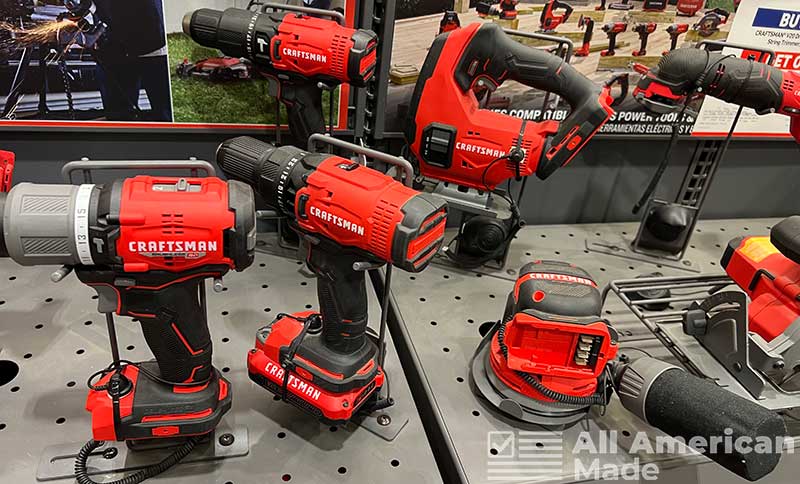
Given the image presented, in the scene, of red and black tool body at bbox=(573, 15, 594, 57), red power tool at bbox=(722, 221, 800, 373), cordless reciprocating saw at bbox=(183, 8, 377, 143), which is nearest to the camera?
red power tool at bbox=(722, 221, 800, 373)

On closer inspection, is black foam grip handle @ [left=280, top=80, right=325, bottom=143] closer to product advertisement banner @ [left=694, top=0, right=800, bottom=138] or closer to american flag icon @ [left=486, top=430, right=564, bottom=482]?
american flag icon @ [left=486, top=430, right=564, bottom=482]

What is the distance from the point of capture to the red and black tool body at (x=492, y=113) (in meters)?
1.43

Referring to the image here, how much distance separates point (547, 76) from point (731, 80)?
54cm

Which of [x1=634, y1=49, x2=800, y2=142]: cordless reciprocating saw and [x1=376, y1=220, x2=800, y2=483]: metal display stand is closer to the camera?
[x1=376, y1=220, x2=800, y2=483]: metal display stand

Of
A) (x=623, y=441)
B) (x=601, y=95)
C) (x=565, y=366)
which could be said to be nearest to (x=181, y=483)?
(x=565, y=366)

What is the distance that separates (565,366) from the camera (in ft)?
3.72

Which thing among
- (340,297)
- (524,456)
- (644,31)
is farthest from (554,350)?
(644,31)

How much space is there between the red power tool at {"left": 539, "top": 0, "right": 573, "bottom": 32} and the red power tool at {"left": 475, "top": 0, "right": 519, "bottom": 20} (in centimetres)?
10

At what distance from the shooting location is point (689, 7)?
1732 mm

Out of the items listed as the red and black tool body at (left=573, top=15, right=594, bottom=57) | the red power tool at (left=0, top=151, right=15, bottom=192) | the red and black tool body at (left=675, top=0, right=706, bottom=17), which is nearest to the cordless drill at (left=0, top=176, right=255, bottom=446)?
the red power tool at (left=0, top=151, right=15, bottom=192)

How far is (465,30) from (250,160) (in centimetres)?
70

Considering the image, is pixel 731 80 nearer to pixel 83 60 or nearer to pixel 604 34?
pixel 604 34

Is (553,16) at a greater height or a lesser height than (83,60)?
greater

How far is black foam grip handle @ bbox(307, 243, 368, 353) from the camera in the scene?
3.41ft
